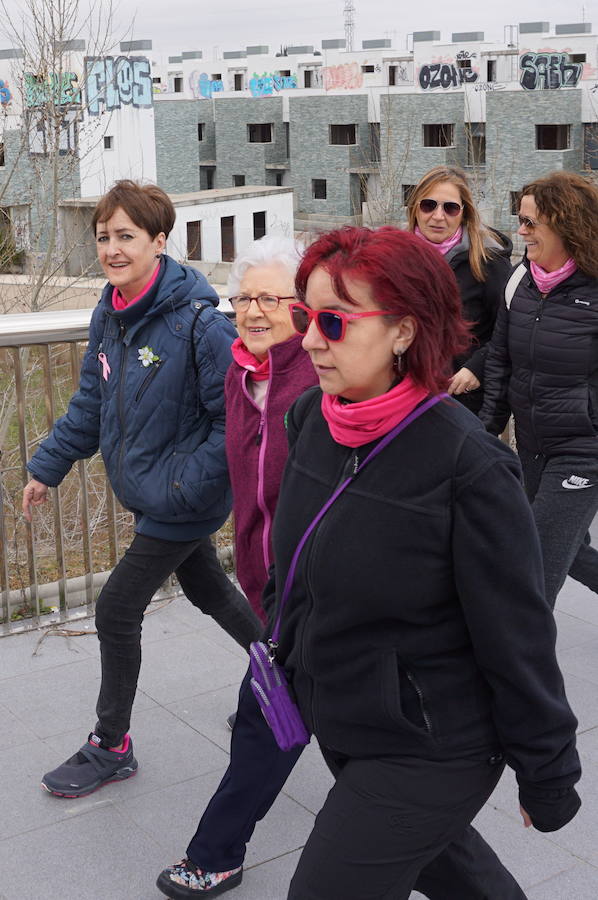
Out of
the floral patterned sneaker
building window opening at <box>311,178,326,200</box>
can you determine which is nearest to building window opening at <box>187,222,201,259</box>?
building window opening at <box>311,178,326,200</box>

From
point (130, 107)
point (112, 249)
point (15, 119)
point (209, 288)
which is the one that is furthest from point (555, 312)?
Result: point (130, 107)

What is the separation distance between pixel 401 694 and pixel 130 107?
60.0 m

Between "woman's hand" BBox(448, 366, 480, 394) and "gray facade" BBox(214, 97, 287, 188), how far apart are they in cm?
7775

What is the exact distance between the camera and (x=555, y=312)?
4379 mm

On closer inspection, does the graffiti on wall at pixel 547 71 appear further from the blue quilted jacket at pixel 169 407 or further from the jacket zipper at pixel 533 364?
the blue quilted jacket at pixel 169 407

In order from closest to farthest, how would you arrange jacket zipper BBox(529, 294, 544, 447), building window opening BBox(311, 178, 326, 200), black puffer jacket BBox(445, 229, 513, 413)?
jacket zipper BBox(529, 294, 544, 447), black puffer jacket BBox(445, 229, 513, 413), building window opening BBox(311, 178, 326, 200)

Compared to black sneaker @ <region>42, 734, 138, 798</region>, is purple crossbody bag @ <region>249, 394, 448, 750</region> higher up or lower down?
higher up

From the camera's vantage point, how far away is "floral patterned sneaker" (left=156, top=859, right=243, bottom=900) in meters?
3.26

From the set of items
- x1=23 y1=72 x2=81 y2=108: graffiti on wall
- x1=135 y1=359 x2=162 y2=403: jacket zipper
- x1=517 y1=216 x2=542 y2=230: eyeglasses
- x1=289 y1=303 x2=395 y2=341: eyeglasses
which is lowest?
x1=135 y1=359 x2=162 y2=403: jacket zipper

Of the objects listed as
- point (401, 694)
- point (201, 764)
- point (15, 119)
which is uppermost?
point (15, 119)

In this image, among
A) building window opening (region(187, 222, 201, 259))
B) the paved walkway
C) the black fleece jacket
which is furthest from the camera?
building window opening (region(187, 222, 201, 259))

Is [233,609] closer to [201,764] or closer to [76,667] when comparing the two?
[201,764]

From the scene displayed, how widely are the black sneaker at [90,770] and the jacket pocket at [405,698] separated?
188 centimetres

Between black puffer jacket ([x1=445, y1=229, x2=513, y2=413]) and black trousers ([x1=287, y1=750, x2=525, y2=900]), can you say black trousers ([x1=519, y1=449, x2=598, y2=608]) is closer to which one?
black puffer jacket ([x1=445, y1=229, x2=513, y2=413])
